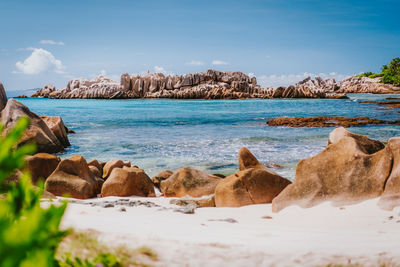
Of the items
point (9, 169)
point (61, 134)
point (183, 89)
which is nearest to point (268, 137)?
point (61, 134)

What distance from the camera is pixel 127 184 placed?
7965mm

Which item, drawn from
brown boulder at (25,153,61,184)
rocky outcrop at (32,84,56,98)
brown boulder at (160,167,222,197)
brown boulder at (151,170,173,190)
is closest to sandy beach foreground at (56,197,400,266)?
brown boulder at (160,167,222,197)

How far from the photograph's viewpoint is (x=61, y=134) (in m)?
16.2

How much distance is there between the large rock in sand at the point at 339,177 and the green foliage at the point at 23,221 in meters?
5.16

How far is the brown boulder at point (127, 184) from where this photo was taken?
7.89 metres

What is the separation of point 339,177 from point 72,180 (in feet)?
18.6

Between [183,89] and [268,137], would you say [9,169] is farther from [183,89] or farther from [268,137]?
[183,89]

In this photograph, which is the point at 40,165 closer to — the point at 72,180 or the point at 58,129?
the point at 72,180

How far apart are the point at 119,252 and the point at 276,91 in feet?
349

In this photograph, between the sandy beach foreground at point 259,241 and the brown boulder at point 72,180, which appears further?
the brown boulder at point 72,180

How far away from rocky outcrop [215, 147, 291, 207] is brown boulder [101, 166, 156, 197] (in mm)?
2133

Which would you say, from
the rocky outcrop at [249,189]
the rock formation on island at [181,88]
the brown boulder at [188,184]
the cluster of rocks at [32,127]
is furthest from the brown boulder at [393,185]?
the rock formation on island at [181,88]

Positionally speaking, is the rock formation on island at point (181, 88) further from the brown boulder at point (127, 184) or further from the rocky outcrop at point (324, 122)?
the brown boulder at point (127, 184)

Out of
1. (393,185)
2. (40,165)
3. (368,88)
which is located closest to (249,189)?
(393,185)
